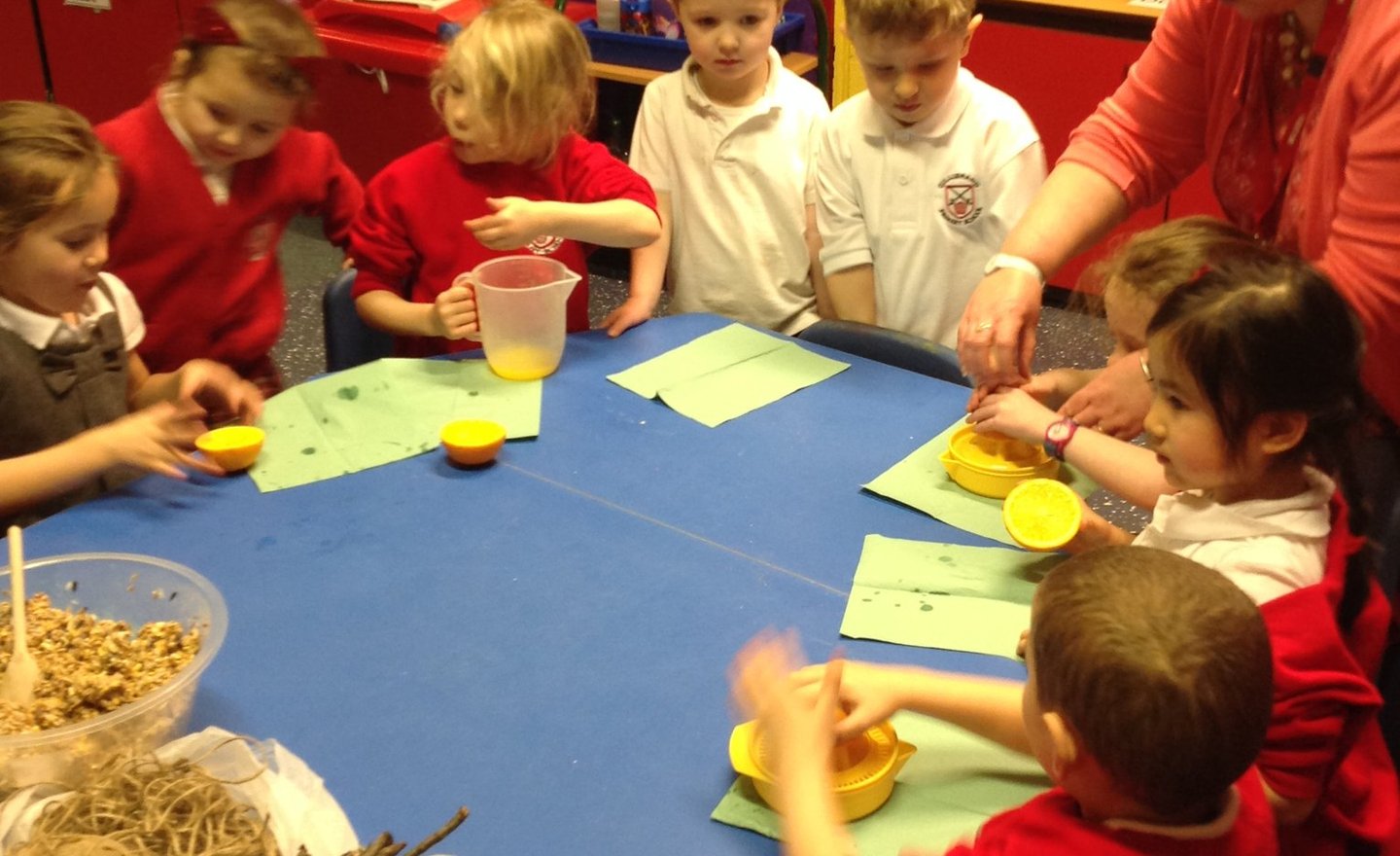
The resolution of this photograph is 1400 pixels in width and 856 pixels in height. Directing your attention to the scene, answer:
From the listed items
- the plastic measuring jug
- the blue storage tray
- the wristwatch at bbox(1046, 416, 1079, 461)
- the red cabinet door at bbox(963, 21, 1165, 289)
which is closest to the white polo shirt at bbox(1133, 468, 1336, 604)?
the wristwatch at bbox(1046, 416, 1079, 461)

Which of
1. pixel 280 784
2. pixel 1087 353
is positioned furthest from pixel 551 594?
pixel 1087 353

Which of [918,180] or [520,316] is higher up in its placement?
[918,180]

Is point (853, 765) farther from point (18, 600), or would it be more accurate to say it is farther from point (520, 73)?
point (520, 73)

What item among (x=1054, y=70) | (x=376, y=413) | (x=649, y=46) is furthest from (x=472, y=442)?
(x=1054, y=70)

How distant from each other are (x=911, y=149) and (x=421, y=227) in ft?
2.64

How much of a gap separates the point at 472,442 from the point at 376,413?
0.21 meters

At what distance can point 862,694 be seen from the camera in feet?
3.38

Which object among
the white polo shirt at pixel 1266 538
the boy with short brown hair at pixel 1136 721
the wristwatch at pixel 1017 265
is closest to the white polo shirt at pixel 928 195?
the wristwatch at pixel 1017 265

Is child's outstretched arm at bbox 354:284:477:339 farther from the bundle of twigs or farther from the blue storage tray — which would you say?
the blue storage tray

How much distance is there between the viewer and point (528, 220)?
1704 millimetres

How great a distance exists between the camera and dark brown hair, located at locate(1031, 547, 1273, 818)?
2.55ft

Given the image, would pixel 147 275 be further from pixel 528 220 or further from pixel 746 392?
pixel 746 392

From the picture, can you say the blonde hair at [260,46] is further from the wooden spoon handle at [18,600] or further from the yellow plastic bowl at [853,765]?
the yellow plastic bowl at [853,765]

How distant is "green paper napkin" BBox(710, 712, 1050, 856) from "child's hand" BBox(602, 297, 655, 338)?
36.8 inches
